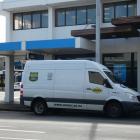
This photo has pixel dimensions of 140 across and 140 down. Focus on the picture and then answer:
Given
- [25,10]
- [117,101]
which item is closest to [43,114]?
[117,101]

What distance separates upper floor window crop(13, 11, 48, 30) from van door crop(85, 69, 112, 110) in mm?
10665

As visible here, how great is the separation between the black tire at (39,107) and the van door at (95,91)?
219 centimetres

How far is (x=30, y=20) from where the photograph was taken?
3078 cm

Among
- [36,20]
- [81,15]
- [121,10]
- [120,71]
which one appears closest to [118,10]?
[121,10]

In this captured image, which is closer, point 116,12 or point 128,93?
point 128,93

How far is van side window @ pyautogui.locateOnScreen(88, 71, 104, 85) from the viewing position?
20.1 metres

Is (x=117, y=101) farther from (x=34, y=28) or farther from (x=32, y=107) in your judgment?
(x=34, y=28)

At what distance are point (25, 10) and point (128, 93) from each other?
13662 mm

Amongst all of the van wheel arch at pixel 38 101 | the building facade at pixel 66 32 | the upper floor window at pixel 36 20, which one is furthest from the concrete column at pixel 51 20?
the van wheel arch at pixel 38 101

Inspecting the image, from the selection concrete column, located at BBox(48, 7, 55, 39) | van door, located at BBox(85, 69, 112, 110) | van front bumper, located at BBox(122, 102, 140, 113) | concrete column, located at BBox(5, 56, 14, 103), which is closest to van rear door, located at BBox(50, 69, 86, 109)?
van door, located at BBox(85, 69, 112, 110)

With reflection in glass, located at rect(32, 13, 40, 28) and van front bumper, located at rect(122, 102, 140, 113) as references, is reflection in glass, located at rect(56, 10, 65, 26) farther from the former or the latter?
van front bumper, located at rect(122, 102, 140, 113)

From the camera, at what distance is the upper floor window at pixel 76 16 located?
28453 mm

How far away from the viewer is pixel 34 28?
99.9ft

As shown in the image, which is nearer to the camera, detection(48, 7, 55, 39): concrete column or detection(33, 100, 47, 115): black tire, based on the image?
detection(33, 100, 47, 115): black tire
